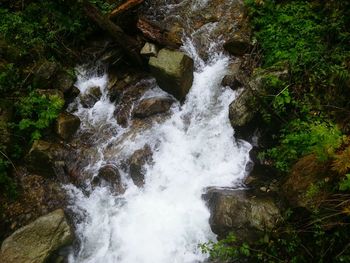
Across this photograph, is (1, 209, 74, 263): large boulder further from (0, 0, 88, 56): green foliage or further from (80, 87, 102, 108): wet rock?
(0, 0, 88, 56): green foliage

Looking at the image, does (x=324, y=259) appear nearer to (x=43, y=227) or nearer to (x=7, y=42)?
(x=43, y=227)

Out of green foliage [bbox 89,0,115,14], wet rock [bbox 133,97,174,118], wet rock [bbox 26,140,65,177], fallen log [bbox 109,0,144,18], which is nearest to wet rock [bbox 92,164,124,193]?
wet rock [bbox 26,140,65,177]

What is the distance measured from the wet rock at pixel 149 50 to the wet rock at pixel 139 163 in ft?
6.99

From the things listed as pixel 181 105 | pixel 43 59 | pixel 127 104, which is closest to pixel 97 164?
pixel 127 104

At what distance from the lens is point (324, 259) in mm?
4523

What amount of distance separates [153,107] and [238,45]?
2.40 meters

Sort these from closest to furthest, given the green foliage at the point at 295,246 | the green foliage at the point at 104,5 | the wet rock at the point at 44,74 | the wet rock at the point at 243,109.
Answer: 1. the green foliage at the point at 295,246
2. the wet rock at the point at 243,109
3. the wet rock at the point at 44,74
4. the green foliage at the point at 104,5

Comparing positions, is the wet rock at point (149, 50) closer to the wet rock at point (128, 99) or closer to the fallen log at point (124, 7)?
the wet rock at point (128, 99)

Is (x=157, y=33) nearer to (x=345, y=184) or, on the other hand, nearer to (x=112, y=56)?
(x=112, y=56)

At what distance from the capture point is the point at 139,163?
22.5ft

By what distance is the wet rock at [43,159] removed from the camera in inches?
260

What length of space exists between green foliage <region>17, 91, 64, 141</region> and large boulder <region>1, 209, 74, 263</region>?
1802mm

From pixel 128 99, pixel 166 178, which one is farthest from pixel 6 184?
pixel 128 99

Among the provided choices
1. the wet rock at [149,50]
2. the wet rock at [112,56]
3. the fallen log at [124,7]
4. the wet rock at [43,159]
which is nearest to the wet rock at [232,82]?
the wet rock at [149,50]
